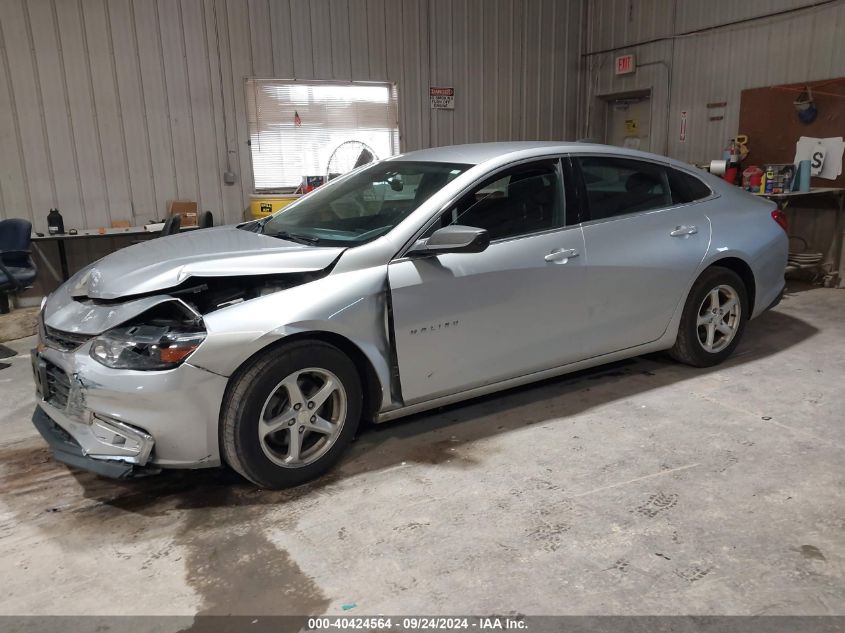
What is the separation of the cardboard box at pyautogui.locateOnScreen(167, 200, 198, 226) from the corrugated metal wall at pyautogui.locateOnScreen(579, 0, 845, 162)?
5.41 metres

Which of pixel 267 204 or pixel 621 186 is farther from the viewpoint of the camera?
pixel 267 204

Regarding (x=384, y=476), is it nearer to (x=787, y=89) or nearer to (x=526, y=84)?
(x=787, y=89)

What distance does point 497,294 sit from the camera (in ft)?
9.82

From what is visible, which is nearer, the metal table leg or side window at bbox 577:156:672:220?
side window at bbox 577:156:672:220

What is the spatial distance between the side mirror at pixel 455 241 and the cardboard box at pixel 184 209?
4530 millimetres

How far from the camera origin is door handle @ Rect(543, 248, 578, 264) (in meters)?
3.14

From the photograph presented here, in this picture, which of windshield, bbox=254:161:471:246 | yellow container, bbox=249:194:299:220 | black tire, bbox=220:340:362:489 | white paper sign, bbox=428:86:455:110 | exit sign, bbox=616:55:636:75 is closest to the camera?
black tire, bbox=220:340:362:489

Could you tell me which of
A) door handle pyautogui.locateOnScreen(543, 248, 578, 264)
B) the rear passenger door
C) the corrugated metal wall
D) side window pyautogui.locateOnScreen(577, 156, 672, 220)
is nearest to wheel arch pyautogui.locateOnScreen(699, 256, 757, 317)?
the rear passenger door

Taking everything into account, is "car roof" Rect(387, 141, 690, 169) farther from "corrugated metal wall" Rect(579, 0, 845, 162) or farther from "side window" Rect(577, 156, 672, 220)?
"corrugated metal wall" Rect(579, 0, 845, 162)

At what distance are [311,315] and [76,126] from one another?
200 inches

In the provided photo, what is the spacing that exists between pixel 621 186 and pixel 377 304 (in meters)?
1.64

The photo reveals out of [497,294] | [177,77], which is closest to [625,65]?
[177,77]

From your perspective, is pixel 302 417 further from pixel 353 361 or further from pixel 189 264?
pixel 189 264

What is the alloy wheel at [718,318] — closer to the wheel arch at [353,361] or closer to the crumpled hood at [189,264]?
the wheel arch at [353,361]
